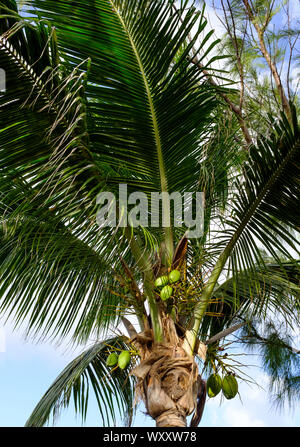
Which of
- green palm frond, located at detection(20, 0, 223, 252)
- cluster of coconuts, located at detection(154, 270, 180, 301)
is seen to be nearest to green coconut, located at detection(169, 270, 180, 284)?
cluster of coconuts, located at detection(154, 270, 180, 301)

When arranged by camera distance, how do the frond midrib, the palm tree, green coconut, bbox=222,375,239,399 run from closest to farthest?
the palm tree < the frond midrib < green coconut, bbox=222,375,239,399

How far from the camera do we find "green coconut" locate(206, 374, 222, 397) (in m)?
3.03

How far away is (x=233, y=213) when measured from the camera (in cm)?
300

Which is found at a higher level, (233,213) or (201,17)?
(201,17)

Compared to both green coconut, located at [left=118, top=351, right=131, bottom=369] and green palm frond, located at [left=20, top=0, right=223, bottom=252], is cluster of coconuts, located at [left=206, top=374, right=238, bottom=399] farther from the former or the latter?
green palm frond, located at [left=20, top=0, right=223, bottom=252]

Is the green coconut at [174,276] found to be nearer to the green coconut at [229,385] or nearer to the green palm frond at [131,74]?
the green palm frond at [131,74]

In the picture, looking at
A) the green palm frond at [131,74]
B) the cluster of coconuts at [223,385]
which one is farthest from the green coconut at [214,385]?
the green palm frond at [131,74]

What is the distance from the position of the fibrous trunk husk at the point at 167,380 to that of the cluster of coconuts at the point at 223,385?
0.43m

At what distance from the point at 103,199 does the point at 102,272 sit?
0.67 meters

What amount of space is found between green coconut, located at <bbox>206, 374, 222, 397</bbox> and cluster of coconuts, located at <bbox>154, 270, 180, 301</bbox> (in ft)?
2.57

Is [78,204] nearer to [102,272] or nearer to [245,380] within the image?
[102,272]

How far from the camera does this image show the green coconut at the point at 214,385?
9.94 feet

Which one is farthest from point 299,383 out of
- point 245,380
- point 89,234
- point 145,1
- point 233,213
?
point 145,1

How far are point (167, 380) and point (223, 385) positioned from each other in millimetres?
669
